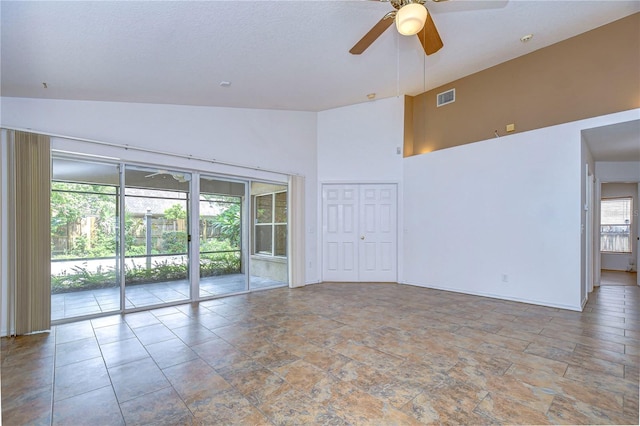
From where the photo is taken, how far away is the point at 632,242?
7969mm

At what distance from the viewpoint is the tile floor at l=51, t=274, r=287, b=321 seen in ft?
13.0

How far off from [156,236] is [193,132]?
1.77 m

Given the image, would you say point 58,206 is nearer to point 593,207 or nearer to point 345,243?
point 345,243

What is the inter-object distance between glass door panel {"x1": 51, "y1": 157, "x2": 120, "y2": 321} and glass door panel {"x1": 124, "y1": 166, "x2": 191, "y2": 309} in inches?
7.5

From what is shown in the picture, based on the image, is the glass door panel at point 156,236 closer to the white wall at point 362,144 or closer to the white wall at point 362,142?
the white wall at point 362,144

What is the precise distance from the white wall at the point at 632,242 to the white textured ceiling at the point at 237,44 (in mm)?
6528

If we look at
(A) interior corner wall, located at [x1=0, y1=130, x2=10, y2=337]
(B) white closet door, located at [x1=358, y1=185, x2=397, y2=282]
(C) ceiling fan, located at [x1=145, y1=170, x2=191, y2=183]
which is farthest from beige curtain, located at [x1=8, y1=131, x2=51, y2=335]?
(B) white closet door, located at [x1=358, y1=185, x2=397, y2=282]

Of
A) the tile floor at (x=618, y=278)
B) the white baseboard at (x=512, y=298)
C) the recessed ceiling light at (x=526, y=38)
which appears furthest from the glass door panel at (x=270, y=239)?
the tile floor at (x=618, y=278)

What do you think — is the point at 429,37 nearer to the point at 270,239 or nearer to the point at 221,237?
the point at 221,237

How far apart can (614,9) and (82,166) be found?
719 cm

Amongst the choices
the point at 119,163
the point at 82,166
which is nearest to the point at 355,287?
the point at 119,163

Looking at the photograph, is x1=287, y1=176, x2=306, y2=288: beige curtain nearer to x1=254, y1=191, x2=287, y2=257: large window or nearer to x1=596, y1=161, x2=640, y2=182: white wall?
x1=254, y1=191, x2=287, y2=257: large window

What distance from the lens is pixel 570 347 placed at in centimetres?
294

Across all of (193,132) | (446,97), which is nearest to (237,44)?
(193,132)
